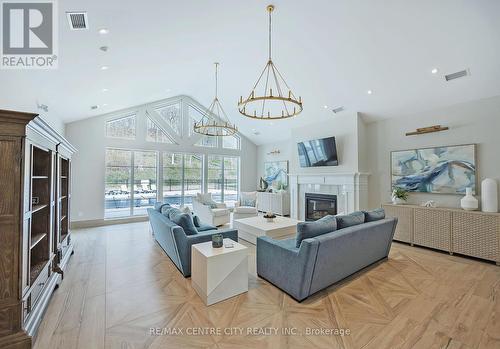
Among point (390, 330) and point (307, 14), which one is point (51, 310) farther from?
point (307, 14)

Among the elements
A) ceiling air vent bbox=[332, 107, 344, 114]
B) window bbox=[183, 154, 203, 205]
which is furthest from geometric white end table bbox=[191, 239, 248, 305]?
window bbox=[183, 154, 203, 205]

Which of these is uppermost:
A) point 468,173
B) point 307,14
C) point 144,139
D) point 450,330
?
point 307,14

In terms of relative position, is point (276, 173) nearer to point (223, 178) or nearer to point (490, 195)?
point (223, 178)

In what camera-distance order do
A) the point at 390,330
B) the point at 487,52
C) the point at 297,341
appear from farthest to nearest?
1. the point at 487,52
2. the point at 390,330
3. the point at 297,341

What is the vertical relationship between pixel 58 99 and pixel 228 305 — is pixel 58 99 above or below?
above

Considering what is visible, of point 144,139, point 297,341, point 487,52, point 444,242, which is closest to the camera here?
point 297,341

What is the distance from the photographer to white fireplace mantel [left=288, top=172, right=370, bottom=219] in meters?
5.77

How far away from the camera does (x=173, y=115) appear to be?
26.6ft

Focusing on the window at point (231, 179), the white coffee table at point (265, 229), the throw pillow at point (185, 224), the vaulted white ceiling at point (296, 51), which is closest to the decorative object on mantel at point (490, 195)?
the vaulted white ceiling at point (296, 51)

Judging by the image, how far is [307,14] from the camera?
360cm

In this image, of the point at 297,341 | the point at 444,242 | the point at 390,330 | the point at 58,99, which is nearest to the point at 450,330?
the point at 390,330

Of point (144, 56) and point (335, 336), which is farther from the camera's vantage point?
point (144, 56)

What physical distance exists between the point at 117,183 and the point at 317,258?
672 centimetres

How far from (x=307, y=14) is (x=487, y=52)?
2827 mm
